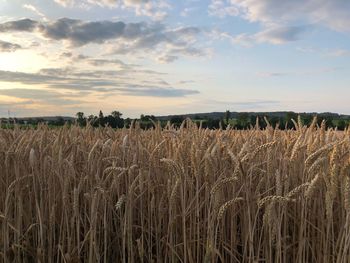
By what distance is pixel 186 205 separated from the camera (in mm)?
3414

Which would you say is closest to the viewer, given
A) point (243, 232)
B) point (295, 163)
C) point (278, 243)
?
point (278, 243)

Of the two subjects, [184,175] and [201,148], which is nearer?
[184,175]

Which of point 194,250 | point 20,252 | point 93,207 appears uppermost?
point 93,207

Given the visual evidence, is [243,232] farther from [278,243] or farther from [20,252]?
[20,252]

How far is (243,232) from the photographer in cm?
329

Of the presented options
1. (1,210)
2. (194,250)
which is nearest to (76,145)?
(1,210)

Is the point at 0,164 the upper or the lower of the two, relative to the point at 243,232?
upper

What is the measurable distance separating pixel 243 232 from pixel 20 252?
1.98 metres

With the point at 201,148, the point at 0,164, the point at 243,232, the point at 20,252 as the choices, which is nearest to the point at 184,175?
the point at 201,148

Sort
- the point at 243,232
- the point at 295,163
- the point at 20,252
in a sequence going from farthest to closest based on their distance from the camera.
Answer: the point at 20,252
the point at 295,163
the point at 243,232

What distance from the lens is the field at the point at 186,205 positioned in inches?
118

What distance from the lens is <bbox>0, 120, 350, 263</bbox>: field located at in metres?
3.00

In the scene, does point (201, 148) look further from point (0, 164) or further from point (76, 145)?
point (0, 164)

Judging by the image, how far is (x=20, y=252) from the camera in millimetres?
3963
